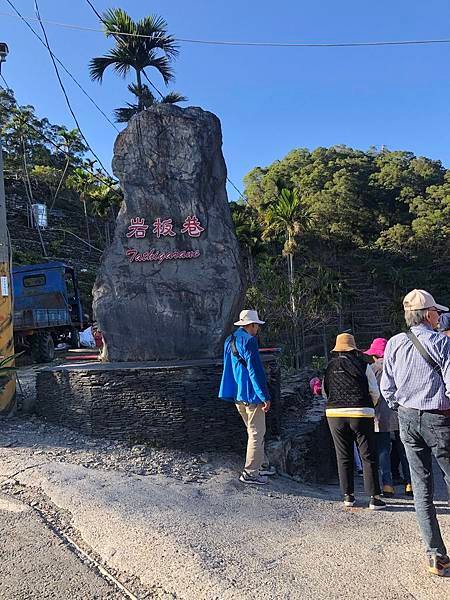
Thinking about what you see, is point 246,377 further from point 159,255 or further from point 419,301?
point 159,255

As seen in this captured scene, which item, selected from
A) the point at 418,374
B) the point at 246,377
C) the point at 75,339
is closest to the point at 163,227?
the point at 246,377

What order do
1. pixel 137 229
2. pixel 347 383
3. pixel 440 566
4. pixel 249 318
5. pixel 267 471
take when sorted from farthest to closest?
1. pixel 137 229
2. pixel 267 471
3. pixel 249 318
4. pixel 347 383
5. pixel 440 566

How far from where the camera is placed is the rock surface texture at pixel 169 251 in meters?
7.12

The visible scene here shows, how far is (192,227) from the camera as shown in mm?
7273

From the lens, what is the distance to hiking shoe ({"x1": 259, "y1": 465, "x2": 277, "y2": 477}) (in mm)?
5186

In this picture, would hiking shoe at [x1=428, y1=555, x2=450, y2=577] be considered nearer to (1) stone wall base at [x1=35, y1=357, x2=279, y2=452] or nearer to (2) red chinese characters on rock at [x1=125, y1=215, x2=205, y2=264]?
(1) stone wall base at [x1=35, y1=357, x2=279, y2=452]

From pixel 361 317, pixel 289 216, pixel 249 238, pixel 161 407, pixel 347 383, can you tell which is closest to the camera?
pixel 347 383

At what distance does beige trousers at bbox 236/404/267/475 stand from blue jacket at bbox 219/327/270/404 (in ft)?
0.32

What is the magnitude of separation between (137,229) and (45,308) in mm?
7907

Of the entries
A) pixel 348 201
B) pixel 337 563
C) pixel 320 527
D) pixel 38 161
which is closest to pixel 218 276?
pixel 320 527

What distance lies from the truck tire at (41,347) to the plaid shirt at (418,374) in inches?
455

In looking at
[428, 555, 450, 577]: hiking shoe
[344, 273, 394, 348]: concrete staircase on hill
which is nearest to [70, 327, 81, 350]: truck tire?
[428, 555, 450, 577]: hiking shoe

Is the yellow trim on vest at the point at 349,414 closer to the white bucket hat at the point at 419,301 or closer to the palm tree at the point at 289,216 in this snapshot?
the white bucket hat at the point at 419,301

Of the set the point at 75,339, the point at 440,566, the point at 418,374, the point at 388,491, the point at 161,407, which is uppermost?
the point at 75,339
